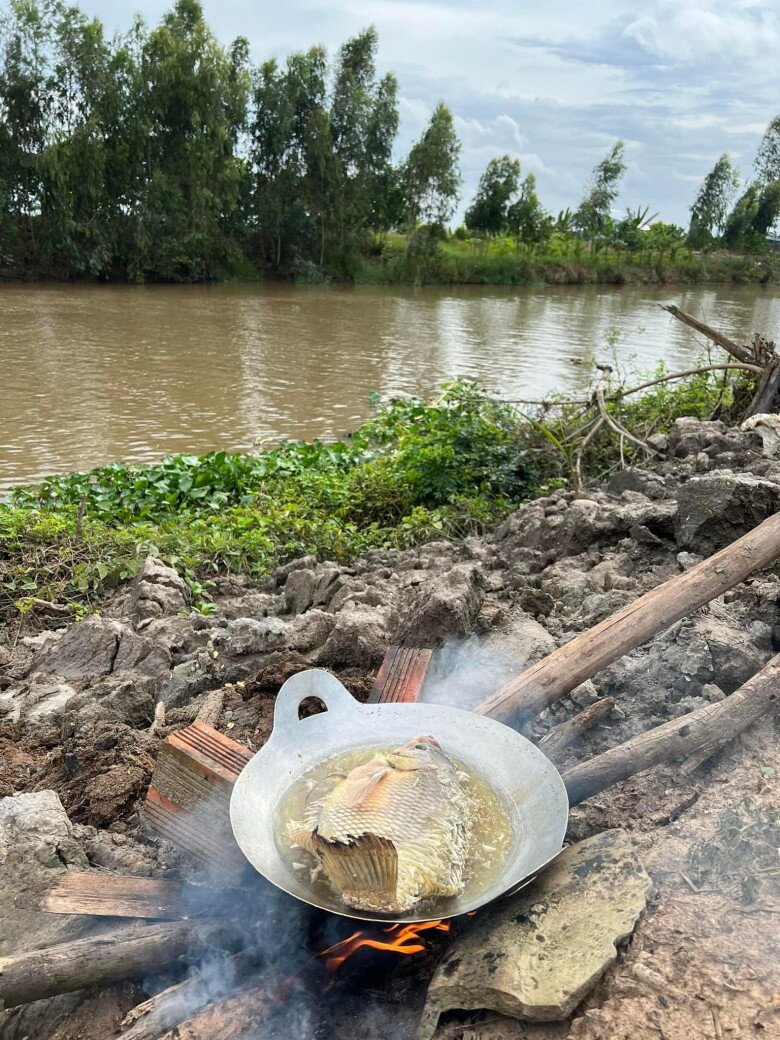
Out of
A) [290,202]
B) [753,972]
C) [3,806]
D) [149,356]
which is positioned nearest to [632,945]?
[753,972]

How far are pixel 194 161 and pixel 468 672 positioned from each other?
1127 inches

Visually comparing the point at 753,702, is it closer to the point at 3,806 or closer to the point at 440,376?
the point at 3,806

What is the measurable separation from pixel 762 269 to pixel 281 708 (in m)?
44.3

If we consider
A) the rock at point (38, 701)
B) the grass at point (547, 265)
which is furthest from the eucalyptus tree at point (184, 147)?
the rock at point (38, 701)

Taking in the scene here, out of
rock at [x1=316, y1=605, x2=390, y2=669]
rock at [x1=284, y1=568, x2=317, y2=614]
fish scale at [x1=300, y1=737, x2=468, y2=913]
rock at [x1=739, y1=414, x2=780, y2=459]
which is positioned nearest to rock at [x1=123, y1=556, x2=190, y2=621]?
rock at [x1=284, y1=568, x2=317, y2=614]

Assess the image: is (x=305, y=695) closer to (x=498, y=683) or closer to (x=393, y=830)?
(x=393, y=830)

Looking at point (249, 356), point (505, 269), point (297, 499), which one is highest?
point (505, 269)

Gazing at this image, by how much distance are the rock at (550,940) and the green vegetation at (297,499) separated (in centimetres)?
284

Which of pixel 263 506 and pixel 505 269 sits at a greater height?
pixel 505 269

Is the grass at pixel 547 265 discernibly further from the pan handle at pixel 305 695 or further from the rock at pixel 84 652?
the pan handle at pixel 305 695

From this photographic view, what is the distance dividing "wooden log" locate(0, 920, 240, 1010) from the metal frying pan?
0.21 m

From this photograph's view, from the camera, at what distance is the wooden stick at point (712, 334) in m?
5.77

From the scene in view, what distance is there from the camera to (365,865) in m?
1.62

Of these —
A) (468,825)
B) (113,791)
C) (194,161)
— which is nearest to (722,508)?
(468,825)
